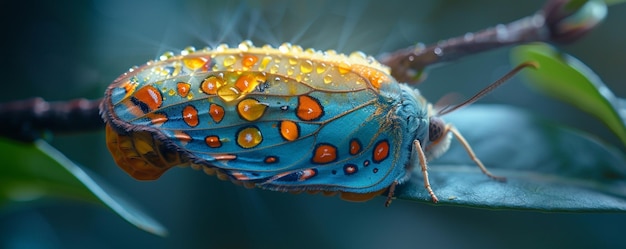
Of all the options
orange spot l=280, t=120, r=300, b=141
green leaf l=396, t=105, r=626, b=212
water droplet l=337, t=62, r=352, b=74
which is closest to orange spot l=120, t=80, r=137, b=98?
orange spot l=280, t=120, r=300, b=141

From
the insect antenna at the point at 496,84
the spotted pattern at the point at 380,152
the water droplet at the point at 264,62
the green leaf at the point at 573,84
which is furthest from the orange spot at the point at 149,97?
the green leaf at the point at 573,84

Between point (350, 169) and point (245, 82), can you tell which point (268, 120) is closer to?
point (245, 82)

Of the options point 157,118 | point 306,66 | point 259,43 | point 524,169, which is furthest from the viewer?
point 259,43

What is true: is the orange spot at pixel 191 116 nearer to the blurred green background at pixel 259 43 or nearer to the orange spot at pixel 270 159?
the orange spot at pixel 270 159

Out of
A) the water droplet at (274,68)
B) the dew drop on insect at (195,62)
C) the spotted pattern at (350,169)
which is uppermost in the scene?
the water droplet at (274,68)

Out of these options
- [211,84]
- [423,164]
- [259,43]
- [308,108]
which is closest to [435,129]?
[423,164]

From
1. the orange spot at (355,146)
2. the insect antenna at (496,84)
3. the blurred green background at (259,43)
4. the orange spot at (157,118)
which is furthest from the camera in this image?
the blurred green background at (259,43)

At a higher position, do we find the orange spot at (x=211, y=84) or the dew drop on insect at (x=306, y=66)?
the dew drop on insect at (x=306, y=66)
